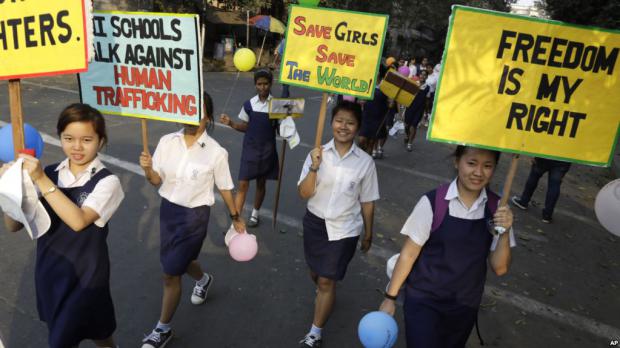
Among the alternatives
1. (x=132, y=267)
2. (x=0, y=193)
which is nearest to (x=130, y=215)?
(x=132, y=267)

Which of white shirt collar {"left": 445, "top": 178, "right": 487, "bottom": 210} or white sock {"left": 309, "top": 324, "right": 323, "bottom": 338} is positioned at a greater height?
white shirt collar {"left": 445, "top": 178, "right": 487, "bottom": 210}

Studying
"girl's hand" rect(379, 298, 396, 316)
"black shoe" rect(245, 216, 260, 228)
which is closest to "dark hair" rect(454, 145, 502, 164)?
"girl's hand" rect(379, 298, 396, 316)

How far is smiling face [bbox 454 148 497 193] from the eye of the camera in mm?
2332

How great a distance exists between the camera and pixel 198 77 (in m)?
2.88

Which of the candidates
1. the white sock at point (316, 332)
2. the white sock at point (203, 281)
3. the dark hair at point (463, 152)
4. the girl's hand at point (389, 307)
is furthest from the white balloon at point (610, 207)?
the white sock at point (203, 281)

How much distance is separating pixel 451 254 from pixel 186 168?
1.84m

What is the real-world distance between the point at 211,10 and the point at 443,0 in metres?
20.0

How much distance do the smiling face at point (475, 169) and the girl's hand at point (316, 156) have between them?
947 millimetres

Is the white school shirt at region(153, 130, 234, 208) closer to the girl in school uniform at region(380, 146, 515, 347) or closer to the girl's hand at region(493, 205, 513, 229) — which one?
the girl in school uniform at region(380, 146, 515, 347)

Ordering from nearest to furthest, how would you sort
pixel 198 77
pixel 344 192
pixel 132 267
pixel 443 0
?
pixel 198 77, pixel 344 192, pixel 132 267, pixel 443 0

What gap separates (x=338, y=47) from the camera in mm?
3266

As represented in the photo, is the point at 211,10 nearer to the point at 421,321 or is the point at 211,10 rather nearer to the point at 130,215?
the point at 130,215

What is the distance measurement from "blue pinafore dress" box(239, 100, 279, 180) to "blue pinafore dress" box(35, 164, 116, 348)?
256cm

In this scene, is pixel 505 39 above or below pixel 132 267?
above
